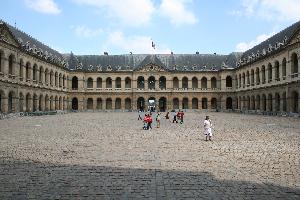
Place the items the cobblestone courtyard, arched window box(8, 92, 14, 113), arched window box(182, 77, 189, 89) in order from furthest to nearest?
arched window box(182, 77, 189, 89) < arched window box(8, 92, 14, 113) < the cobblestone courtyard

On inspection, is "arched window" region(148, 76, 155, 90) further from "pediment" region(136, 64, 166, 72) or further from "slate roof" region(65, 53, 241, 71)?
"slate roof" region(65, 53, 241, 71)

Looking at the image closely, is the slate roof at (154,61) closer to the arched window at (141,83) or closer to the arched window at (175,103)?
the arched window at (141,83)

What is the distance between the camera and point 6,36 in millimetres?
42250

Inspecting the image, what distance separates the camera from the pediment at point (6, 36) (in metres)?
40.8

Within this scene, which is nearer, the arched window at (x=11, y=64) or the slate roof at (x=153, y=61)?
the arched window at (x=11, y=64)

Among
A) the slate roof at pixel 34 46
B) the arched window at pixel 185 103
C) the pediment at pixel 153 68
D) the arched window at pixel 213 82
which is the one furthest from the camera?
the arched window at pixel 185 103

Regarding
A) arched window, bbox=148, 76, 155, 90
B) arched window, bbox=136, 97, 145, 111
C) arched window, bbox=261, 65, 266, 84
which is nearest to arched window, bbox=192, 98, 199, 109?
arched window, bbox=148, 76, 155, 90

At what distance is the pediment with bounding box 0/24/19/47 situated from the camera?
134ft

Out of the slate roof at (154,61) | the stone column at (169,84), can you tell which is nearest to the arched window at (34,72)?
the slate roof at (154,61)

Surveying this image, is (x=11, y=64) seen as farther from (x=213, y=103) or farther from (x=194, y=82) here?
(x=213, y=103)

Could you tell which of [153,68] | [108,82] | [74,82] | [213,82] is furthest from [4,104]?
[213,82]

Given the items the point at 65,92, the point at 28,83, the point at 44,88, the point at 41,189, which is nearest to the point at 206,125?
the point at 41,189

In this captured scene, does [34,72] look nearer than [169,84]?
Yes

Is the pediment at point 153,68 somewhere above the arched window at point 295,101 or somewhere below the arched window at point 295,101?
above
